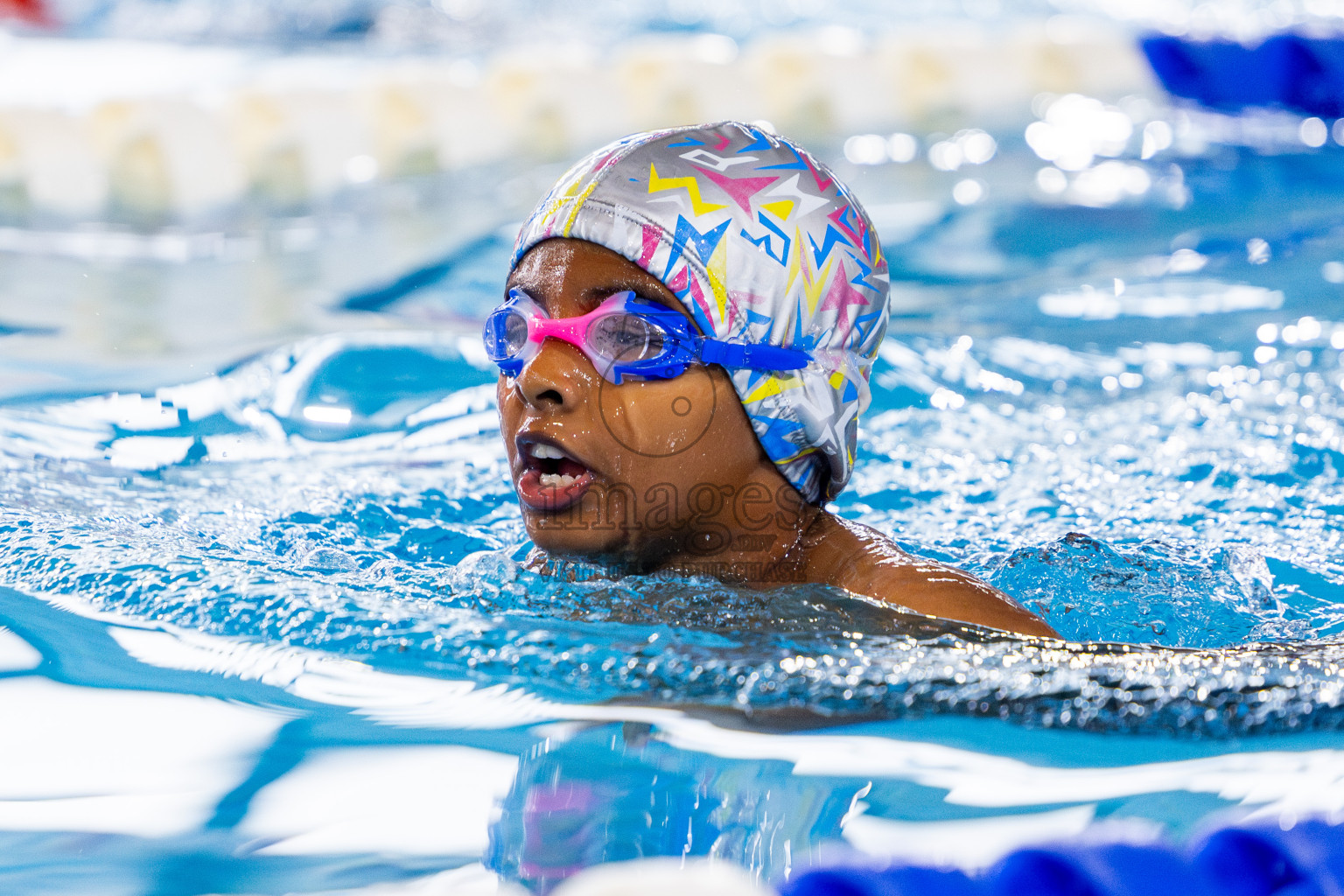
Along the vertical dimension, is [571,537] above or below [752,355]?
below

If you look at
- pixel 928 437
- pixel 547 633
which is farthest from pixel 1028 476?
pixel 547 633

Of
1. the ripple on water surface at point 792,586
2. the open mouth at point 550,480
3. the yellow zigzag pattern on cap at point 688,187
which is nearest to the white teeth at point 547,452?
the open mouth at point 550,480

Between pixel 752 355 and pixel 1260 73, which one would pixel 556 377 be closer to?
pixel 752 355

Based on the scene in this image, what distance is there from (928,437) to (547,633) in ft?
6.00

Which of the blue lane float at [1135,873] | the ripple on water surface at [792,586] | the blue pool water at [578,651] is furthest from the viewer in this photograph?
the ripple on water surface at [792,586]

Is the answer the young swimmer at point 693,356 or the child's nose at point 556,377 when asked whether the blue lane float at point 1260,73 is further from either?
the child's nose at point 556,377

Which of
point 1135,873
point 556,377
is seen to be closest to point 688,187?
point 556,377

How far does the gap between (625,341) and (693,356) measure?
121 millimetres

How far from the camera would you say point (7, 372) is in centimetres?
396

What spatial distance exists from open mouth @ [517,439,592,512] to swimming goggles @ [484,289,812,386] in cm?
13

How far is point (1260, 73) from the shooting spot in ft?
24.6

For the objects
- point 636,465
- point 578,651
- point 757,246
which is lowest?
point 578,651

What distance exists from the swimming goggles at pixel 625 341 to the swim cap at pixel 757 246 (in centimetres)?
2

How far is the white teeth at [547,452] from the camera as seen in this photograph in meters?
2.29
